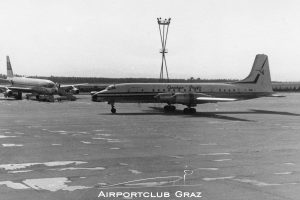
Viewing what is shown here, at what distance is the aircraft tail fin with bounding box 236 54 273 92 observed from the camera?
48625 millimetres

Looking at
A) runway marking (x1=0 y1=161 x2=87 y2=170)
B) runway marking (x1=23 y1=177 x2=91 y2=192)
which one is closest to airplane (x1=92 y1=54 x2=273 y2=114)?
runway marking (x1=0 y1=161 x2=87 y2=170)

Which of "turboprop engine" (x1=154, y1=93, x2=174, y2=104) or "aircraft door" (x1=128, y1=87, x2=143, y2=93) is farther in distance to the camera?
"aircraft door" (x1=128, y1=87, x2=143, y2=93)

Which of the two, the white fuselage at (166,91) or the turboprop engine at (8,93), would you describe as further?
the turboprop engine at (8,93)

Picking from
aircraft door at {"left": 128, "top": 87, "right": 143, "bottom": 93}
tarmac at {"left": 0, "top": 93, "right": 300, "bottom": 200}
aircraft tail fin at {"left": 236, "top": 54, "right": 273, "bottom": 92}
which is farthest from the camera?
aircraft tail fin at {"left": 236, "top": 54, "right": 273, "bottom": 92}

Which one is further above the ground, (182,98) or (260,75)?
(260,75)

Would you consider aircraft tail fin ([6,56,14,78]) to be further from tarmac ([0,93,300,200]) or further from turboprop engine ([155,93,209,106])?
tarmac ([0,93,300,200])

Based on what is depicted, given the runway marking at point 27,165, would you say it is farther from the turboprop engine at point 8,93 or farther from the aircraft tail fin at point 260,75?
the turboprop engine at point 8,93

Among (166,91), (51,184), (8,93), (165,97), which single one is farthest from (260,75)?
(8,93)

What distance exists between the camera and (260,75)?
4891 centimetres

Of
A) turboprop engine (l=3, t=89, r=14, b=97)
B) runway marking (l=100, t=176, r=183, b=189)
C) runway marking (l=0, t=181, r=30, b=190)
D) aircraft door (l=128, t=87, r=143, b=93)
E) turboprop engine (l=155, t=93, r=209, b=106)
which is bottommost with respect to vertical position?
runway marking (l=0, t=181, r=30, b=190)

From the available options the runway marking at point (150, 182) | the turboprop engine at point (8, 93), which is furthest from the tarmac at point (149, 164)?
the turboprop engine at point (8, 93)

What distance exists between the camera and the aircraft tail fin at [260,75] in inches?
1914

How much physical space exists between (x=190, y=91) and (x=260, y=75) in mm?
8775

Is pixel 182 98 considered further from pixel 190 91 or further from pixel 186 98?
pixel 190 91
